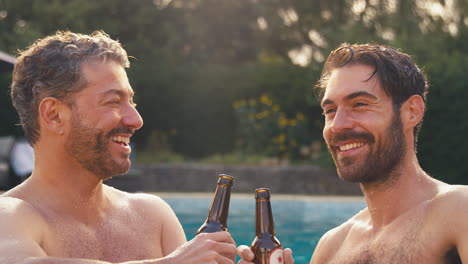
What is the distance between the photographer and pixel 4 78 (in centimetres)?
1546

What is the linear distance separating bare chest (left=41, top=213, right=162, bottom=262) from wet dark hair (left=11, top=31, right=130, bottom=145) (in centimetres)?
49

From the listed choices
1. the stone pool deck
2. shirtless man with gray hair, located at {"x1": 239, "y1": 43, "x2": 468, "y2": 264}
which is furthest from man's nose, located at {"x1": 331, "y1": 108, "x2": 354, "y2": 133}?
the stone pool deck

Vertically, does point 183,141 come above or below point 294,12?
below

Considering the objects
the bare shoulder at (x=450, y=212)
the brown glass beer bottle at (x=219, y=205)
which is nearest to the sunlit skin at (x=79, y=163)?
the brown glass beer bottle at (x=219, y=205)

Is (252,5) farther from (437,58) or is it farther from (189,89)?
(437,58)

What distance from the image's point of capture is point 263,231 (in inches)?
120

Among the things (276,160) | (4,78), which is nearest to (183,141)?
→ (276,160)

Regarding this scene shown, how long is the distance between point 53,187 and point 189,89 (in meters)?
14.4

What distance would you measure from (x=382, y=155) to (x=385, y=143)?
6cm

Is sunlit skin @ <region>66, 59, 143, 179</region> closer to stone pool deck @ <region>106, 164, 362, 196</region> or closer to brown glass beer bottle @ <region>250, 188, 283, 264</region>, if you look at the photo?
brown glass beer bottle @ <region>250, 188, 283, 264</region>

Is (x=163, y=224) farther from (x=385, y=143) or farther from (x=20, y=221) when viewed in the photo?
(x=385, y=143)

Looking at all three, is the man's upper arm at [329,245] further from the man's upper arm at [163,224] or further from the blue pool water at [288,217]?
the blue pool water at [288,217]

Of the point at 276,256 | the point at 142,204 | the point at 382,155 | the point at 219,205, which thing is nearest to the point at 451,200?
the point at 382,155

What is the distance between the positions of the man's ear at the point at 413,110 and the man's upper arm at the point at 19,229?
181 cm
